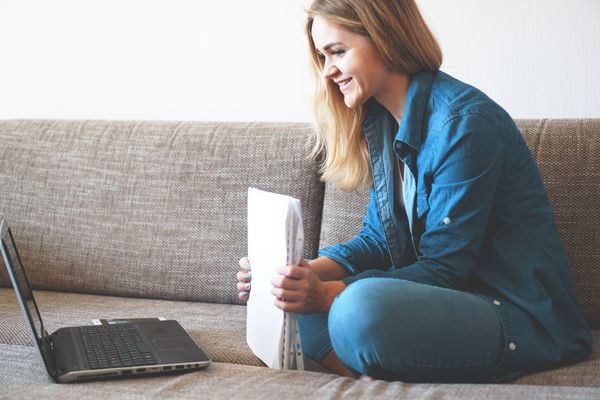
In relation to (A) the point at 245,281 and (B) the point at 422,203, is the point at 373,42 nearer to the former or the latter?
(B) the point at 422,203

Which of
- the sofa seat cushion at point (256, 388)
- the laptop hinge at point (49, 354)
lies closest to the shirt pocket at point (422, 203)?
the sofa seat cushion at point (256, 388)

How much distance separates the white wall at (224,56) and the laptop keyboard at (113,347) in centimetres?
71

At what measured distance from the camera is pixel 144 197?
1.95 meters

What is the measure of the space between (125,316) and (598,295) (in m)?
1.00

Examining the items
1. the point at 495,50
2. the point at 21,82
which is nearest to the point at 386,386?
the point at 495,50

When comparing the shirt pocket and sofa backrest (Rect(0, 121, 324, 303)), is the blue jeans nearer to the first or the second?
the shirt pocket

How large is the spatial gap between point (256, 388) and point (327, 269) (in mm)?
442

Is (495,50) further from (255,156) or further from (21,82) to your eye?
(21,82)

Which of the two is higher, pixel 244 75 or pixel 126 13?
pixel 126 13

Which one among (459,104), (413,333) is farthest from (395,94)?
(413,333)

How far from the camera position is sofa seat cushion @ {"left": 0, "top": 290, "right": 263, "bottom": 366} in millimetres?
1501

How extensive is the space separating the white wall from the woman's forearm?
45cm

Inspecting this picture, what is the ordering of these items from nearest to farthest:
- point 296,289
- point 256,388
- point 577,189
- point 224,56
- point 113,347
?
point 256,388 → point 296,289 → point 113,347 → point 577,189 → point 224,56

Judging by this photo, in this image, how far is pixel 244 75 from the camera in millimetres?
2211
